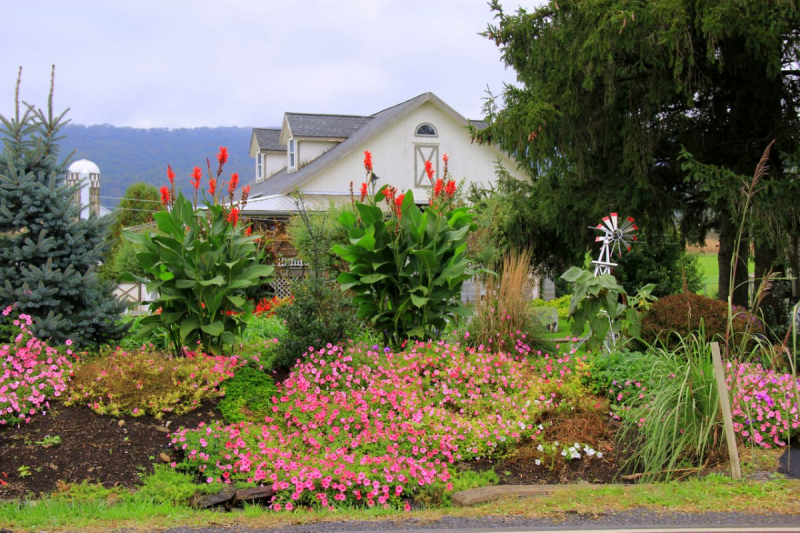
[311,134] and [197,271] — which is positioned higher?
[311,134]

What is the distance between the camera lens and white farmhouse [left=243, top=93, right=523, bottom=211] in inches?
910

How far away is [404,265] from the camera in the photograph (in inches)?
300

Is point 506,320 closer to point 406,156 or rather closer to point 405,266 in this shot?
point 405,266

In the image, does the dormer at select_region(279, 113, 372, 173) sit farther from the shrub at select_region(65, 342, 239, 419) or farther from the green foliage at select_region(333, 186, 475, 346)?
the shrub at select_region(65, 342, 239, 419)

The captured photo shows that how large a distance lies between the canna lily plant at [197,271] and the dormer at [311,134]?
712 inches

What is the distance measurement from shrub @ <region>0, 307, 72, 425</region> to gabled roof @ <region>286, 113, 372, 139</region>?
1920 centimetres

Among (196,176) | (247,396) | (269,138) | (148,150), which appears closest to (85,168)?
(196,176)

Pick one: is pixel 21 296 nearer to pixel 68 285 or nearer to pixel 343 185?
pixel 68 285

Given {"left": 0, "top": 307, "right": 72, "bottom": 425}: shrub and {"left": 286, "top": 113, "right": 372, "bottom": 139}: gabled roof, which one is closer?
{"left": 0, "top": 307, "right": 72, "bottom": 425}: shrub

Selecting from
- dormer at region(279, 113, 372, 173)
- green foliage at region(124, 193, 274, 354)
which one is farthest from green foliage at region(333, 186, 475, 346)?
dormer at region(279, 113, 372, 173)

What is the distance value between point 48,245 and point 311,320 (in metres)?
2.63

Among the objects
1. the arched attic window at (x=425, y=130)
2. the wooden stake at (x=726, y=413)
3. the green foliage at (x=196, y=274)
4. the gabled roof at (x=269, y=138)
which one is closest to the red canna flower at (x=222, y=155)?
the green foliage at (x=196, y=274)

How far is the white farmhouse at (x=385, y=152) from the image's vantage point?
23.1 m

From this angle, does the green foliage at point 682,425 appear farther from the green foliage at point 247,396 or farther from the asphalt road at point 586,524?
the green foliage at point 247,396
